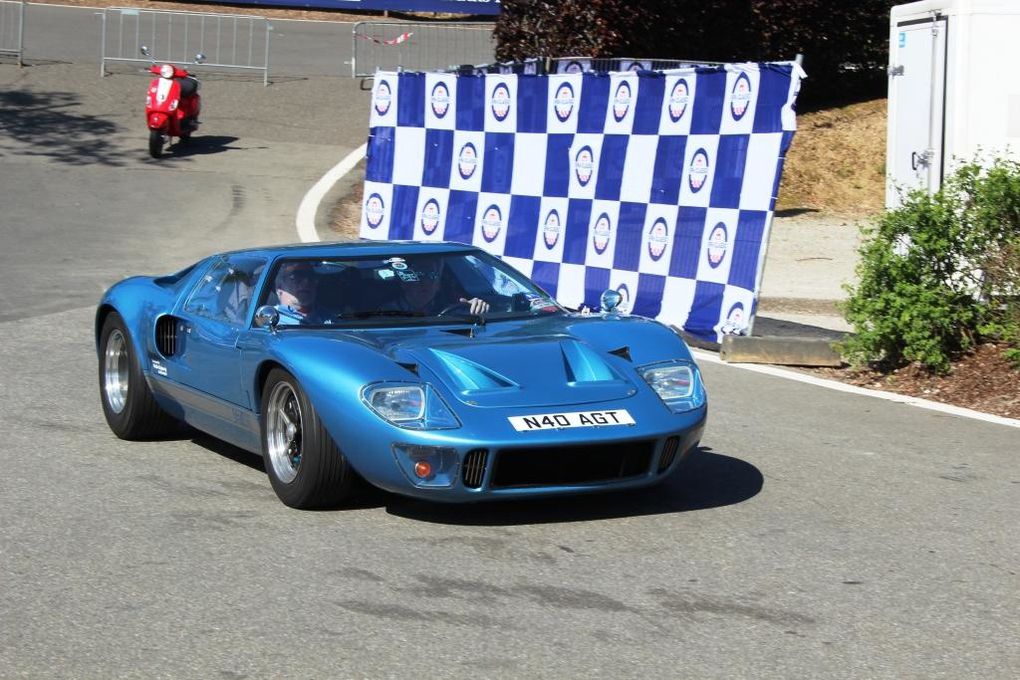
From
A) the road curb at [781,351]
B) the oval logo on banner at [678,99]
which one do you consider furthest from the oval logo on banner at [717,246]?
the oval logo on banner at [678,99]

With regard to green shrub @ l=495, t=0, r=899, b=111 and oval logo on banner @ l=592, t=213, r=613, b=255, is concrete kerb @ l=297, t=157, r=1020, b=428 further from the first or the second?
green shrub @ l=495, t=0, r=899, b=111

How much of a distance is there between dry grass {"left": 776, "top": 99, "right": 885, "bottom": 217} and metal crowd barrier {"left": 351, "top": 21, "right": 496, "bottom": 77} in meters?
9.23

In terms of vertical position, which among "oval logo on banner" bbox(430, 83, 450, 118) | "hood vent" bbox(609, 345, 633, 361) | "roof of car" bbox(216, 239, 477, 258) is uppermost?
"oval logo on banner" bbox(430, 83, 450, 118)

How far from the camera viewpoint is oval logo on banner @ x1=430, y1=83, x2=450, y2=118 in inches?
547

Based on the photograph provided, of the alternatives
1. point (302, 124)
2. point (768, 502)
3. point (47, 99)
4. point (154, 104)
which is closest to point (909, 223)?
point (768, 502)

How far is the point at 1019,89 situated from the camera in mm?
10562

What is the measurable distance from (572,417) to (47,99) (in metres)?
19.5

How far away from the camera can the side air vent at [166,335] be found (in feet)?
24.0

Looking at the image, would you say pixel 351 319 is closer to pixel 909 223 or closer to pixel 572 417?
pixel 572 417

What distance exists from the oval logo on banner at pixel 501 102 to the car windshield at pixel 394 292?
20.0ft

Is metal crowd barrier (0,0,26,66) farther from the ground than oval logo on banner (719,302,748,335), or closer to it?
farther from the ground

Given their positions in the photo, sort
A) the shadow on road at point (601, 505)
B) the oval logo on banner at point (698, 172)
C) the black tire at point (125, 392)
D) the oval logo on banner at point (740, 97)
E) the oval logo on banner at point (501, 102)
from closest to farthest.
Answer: the shadow on road at point (601, 505) → the black tire at point (125, 392) → the oval logo on banner at point (740, 97) → the oval logo on banner at point (698, 172) → the oval logo on banner at point (501, 102)

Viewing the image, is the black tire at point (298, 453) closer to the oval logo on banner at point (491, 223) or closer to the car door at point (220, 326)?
the car door at point (220, 326)

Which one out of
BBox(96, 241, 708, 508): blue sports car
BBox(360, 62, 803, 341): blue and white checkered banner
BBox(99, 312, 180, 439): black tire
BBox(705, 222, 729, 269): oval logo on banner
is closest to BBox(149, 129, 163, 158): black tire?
BBox(360, 62, 803, 341): blue and white checkered banner
